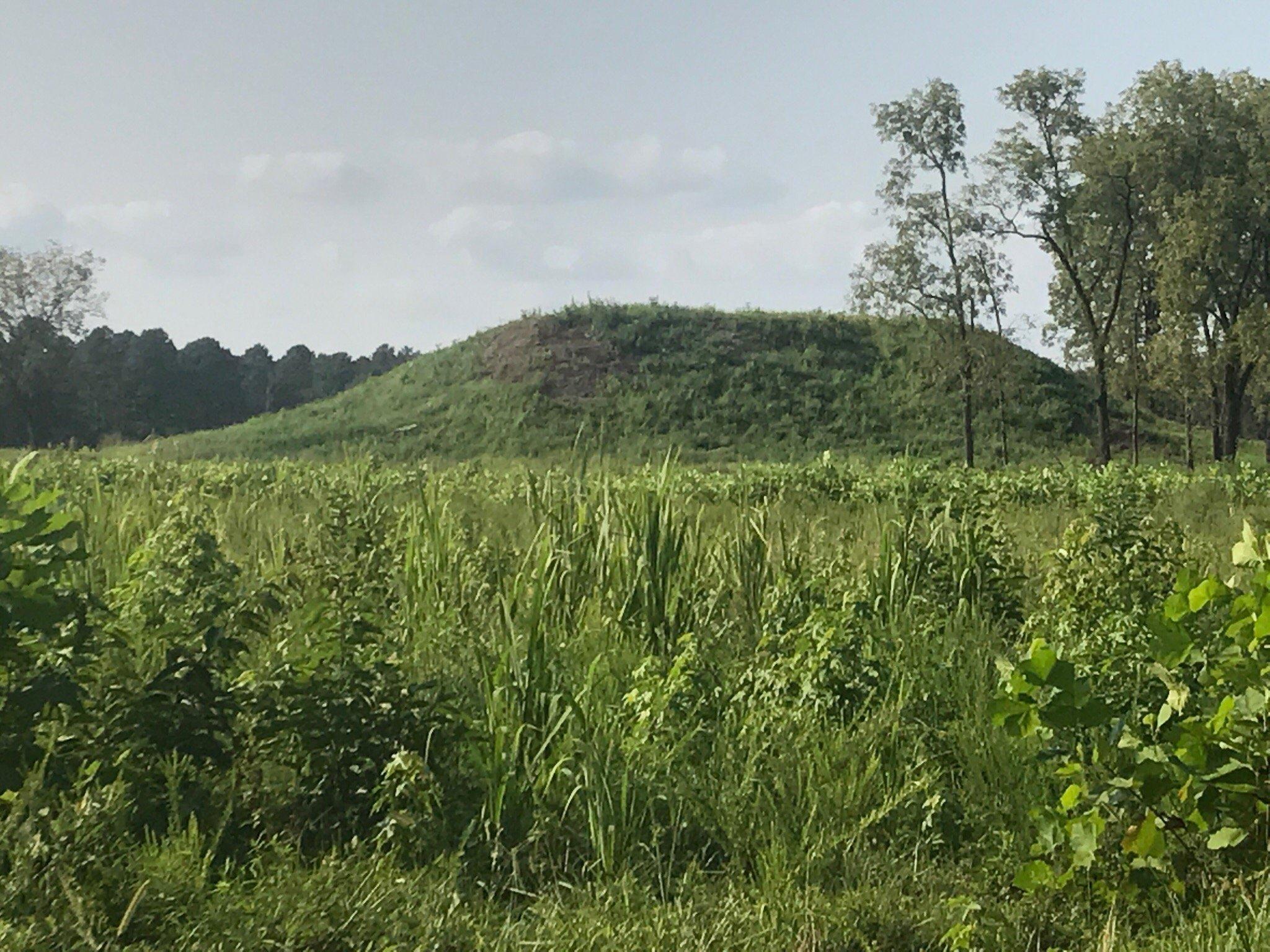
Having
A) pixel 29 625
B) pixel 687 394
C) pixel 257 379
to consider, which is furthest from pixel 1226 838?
pixel 257 379

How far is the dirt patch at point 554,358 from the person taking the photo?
36.2 meters

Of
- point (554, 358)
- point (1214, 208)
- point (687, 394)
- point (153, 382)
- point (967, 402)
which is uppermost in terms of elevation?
point (1214, 208)

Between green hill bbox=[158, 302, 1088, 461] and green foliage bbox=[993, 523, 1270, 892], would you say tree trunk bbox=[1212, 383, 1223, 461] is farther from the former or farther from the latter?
green foliage bbox=[993, 523, 1270, 892]

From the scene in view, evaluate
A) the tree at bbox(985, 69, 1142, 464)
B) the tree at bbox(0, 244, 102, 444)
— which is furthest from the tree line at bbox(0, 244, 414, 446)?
the tree at bbox(985, 69, 1142, 464)

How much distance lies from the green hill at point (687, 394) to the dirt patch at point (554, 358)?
0.20 ft

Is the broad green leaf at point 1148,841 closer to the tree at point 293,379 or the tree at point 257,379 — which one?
the tree at point 257,379

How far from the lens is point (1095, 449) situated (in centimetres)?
3416

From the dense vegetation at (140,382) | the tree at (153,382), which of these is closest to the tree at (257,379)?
the dense vegetation at (140,382)

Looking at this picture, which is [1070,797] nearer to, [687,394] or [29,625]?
[29,625]

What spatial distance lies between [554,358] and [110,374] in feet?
98.4

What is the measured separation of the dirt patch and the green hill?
6cm

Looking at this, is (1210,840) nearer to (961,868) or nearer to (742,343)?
(961,868)

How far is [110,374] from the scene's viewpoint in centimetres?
5662

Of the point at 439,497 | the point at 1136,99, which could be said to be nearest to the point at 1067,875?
the point at 439,497
